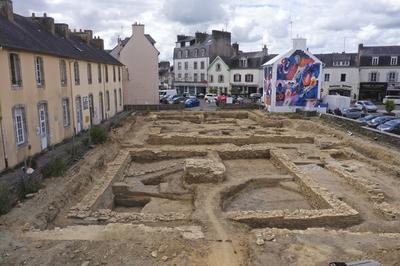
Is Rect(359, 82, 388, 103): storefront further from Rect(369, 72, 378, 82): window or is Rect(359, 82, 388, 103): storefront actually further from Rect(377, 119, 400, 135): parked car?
Rect(377, 119, 400, 135): parked car

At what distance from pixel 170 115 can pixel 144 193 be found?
21.1m

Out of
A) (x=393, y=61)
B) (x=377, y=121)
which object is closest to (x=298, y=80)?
(x=377, y=121)

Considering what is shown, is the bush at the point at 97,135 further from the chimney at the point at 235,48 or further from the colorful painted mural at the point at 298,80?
the chimney at the point at 235,48

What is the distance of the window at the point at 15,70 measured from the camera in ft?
45.0

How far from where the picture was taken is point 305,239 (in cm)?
838

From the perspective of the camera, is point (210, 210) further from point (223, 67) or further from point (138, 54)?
point (223, 67)

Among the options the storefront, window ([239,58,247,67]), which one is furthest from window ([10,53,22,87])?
the storefront

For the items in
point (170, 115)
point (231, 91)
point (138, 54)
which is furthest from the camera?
point (231, 91)

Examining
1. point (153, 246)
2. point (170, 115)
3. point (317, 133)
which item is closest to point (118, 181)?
point (153, 246)

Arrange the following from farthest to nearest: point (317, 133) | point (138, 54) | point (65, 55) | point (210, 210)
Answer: point (138, 54)
point (317, 133)
point (65, 55)
point (210, 210)

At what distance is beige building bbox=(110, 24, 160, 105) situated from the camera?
3788cm

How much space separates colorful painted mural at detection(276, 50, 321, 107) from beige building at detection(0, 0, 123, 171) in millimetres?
17647

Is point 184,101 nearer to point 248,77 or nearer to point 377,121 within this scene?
point 248,77

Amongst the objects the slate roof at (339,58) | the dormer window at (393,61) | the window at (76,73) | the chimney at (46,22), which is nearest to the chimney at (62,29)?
the chimney at (46,22)
